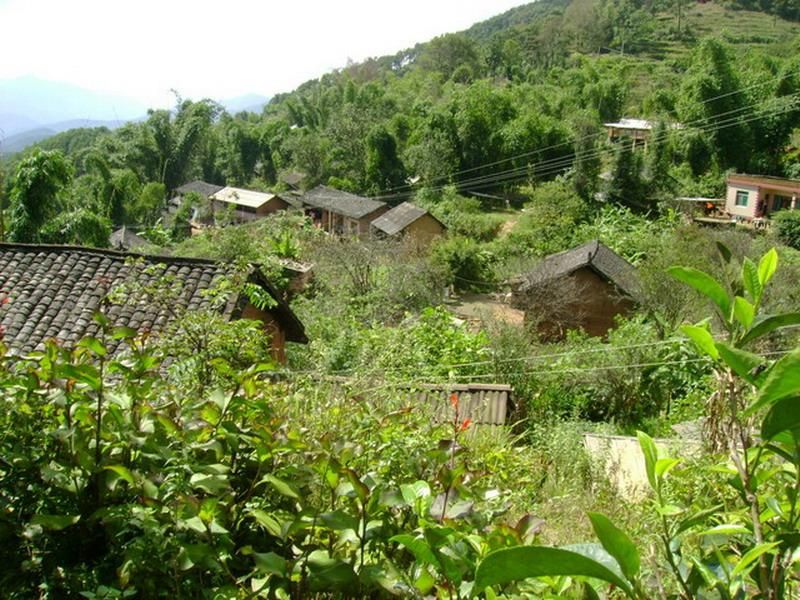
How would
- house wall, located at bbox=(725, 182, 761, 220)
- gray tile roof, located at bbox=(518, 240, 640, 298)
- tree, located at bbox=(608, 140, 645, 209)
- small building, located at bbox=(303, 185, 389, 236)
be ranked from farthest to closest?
small building, located at bbox=(303, 185, 389, 236) < tree, located at bbox=(608, 140, 645, 209) < house wall, located at bbox=(725, 182, 761, 220) < gray tile roof, located at bbox=(518, 240, 640, 298)

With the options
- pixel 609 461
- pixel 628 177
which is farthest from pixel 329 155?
pixel 609 461

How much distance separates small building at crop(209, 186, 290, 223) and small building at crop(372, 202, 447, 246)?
989cm

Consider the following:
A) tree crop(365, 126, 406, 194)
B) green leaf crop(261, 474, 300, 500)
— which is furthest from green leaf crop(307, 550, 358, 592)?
tree crop(365, 126, 406, 194)

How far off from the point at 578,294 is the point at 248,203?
25.8 meters

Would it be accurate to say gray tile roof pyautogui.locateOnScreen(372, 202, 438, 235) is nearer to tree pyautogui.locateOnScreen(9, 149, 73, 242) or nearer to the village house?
tree pyautogui.locateOnScreen(9, 149, 73, 242)

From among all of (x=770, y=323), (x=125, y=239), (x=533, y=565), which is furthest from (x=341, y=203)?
(x=533, y=565)

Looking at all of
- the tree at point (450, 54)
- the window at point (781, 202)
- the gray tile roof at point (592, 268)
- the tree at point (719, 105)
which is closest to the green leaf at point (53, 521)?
the gray tile roof at point (592, 268)

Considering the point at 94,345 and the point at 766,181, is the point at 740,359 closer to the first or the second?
the point at 94,345

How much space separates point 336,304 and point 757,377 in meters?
17.2

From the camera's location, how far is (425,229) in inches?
1205

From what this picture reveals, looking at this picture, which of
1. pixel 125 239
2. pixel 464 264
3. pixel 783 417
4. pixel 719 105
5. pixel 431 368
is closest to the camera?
pixel 783 417

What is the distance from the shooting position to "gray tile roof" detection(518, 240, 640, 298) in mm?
19297

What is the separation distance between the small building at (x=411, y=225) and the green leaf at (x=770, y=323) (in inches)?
1097

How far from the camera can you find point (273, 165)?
55.2 meters
